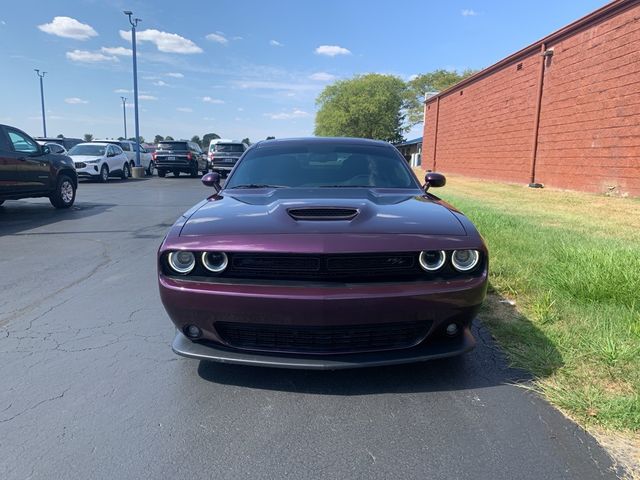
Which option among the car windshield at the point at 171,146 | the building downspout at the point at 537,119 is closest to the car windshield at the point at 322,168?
the building downspout at the point at 537,119

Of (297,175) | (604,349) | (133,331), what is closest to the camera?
(604,349)

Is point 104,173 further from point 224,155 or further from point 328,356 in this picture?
point 328,356

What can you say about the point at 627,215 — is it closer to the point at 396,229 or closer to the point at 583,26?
the point at 583,26

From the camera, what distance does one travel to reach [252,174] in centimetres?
430

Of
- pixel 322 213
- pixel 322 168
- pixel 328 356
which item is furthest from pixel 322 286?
pixel 322 168

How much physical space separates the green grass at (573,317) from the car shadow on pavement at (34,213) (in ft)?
25.5

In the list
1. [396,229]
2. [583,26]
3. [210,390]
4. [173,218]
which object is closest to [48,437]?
[210,390]

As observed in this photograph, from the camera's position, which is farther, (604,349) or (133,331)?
(133,331)

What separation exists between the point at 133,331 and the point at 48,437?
57.5 inches

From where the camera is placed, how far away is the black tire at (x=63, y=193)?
11086 mm

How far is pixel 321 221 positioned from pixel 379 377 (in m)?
1.04

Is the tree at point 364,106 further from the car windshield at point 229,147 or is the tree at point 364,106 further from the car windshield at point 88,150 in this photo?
the car windshield at point 88,150

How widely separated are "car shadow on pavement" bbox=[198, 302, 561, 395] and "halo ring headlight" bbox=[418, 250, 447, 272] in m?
0.76


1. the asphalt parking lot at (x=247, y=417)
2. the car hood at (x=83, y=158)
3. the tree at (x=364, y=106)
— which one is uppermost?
the tree at (x=364, y=106)
